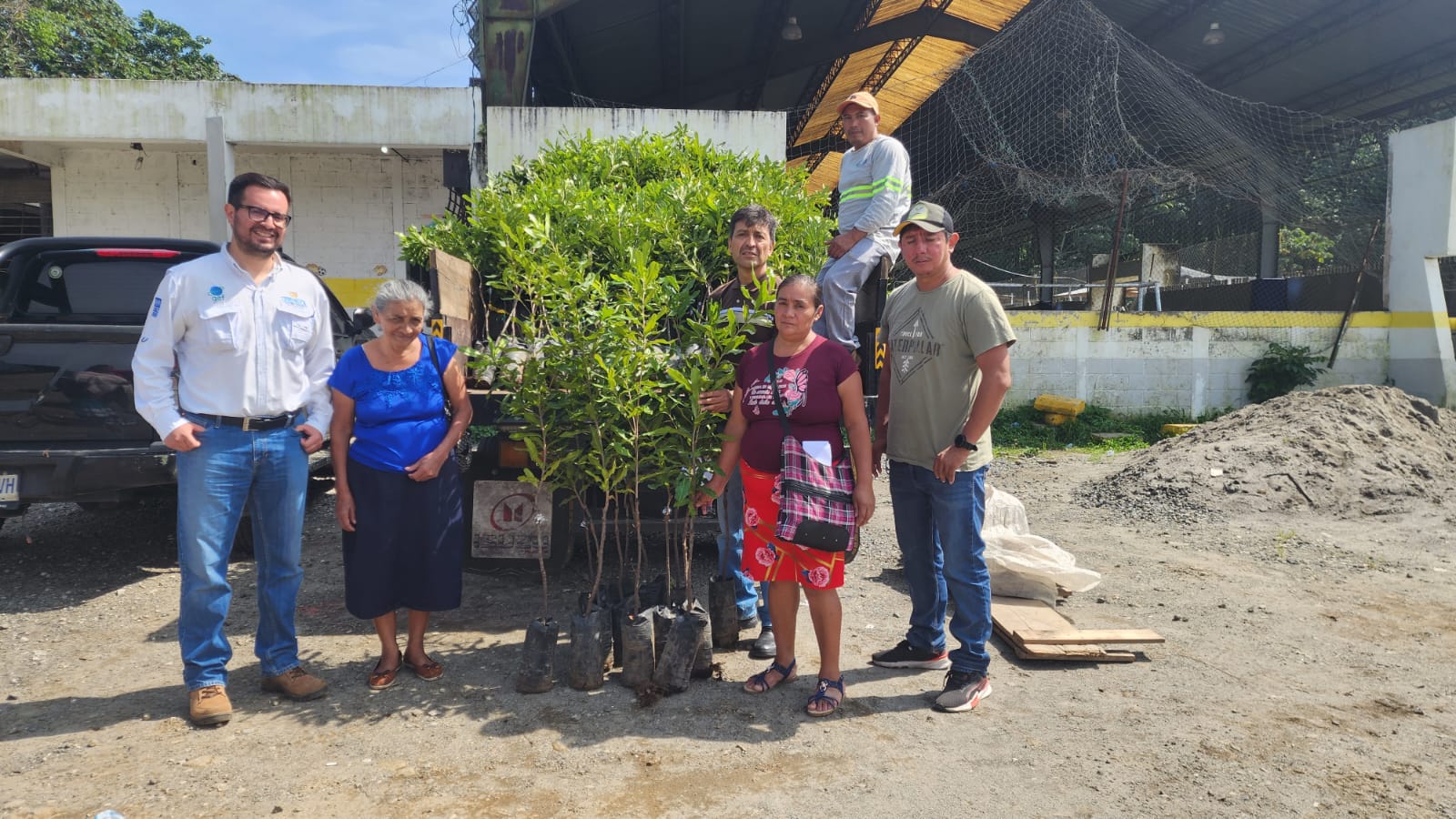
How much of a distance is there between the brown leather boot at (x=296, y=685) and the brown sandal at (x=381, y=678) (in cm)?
19

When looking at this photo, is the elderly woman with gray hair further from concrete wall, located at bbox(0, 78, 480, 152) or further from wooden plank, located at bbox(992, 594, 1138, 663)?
concrete wall, located at bbox(0, 78, 480, 152)

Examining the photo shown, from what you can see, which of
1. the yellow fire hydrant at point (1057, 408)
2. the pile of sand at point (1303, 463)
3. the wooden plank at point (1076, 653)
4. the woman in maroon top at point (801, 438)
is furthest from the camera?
the yellow fire hydrant at point (1057, 408)

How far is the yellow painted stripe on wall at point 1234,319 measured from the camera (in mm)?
11680

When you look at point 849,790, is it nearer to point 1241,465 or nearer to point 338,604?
point 338,604

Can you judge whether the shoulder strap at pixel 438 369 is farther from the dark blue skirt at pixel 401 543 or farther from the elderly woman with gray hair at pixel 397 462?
the dark blue skirt at pixel 401 543

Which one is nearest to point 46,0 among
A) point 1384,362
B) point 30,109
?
point 30,109

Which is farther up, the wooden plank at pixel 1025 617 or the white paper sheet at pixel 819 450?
the white paper sheet at pixel 819 450

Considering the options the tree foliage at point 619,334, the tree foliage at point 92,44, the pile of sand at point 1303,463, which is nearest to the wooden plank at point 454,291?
the tree foliage at point 619,334

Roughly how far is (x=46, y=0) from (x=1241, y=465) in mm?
29326

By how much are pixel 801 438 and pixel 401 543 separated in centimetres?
175

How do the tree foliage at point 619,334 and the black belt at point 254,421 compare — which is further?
the tree foliage at point 619,334

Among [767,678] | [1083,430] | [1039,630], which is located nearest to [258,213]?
[767,678]

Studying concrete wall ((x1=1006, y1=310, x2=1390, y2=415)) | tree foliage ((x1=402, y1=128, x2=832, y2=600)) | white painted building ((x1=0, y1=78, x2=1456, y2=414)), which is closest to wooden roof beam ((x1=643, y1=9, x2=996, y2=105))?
white painted building ((x1=0, y1=78, x2=1456, y2=414))

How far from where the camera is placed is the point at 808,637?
435cm
